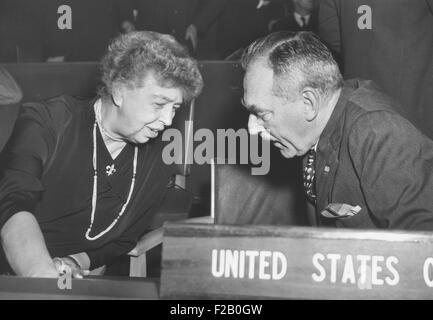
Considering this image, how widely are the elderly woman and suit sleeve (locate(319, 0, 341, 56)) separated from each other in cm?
55

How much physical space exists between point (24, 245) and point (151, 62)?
563mm

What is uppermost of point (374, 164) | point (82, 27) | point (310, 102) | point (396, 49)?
point (82, 27)

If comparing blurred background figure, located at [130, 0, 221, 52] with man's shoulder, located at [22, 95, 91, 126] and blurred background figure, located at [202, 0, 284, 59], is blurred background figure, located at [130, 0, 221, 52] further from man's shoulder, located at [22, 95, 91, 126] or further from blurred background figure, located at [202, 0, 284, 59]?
man's shoulder, located at [22, 95, 91, 126]

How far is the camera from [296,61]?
148 cm

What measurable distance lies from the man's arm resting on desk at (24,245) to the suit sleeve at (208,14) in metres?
1.22

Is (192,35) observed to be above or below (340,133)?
above

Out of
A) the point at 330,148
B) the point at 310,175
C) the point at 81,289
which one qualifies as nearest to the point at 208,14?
the point at 310,175

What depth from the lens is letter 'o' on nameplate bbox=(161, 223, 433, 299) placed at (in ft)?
3.44

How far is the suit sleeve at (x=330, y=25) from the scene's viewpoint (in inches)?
84.7

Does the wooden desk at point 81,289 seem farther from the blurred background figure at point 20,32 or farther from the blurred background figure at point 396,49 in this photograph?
the blurred background figure at point 20,32

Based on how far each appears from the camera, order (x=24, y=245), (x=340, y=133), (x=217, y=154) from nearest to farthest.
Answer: (x=340, y=133), (x=24, y=245), (x=217, y=154)

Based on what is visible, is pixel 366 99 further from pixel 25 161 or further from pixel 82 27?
pixel 82 27

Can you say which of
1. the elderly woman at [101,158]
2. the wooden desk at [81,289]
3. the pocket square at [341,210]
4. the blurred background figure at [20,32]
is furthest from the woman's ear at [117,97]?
the blurred background figure at [20,32]

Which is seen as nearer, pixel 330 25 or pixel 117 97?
pixel 117 97
